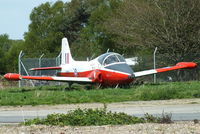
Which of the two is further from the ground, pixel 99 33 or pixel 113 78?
A: pixel 99 33

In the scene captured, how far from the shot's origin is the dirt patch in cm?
957

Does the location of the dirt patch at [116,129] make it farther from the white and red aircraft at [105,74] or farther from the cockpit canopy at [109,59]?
the cockpit canopy at [109,59]

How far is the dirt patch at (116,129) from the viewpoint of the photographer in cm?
957

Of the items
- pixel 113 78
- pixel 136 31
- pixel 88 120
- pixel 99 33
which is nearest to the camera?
pixel 88 120

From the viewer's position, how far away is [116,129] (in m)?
10.0

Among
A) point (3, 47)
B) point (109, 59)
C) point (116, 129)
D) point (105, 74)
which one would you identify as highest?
point (3, 47)

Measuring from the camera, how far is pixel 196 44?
3831 centimetres

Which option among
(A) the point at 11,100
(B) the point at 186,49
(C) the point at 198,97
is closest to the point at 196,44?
(B) the point at 186,49

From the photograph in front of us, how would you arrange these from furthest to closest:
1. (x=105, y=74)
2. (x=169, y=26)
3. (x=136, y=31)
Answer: (x=136, y=31) < (x=169, y=26) < (x=105, y=74)

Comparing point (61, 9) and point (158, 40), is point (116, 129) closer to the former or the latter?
point (158, 40)

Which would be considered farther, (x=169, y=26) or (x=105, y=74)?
(x=169, y=26)

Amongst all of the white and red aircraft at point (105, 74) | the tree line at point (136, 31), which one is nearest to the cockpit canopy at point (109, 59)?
the white and red aircraft at point (105, 74)

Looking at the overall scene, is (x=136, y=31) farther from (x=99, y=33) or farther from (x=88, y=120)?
(x=88, y=120)

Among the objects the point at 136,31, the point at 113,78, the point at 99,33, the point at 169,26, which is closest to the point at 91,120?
the point at 113,78
